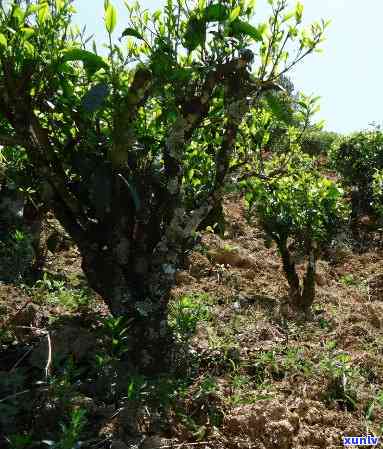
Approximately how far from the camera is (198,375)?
338cm

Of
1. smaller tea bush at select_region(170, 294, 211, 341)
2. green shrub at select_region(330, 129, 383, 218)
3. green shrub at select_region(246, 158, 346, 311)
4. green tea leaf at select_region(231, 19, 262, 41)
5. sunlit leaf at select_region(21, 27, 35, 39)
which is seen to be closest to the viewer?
sunlit leaf at select_region(21, 27, 35, 39)

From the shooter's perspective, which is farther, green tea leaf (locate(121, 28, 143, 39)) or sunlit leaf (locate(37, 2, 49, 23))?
green tea leaf (locate(121, 28, 143, 39))

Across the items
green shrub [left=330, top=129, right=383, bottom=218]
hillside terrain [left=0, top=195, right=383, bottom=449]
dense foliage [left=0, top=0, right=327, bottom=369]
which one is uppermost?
green shrub [left=330, top=129, right=383, bottom=218]

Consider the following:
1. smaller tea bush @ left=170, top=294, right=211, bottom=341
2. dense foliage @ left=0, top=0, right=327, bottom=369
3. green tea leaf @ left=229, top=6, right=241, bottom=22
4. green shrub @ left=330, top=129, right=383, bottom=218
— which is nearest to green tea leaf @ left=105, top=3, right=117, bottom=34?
dense foliage @ left=0, top=0, right=327, bottom=369

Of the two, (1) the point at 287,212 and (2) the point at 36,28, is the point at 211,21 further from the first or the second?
(1) the point at 287,212

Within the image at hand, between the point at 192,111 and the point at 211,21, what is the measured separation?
55cm

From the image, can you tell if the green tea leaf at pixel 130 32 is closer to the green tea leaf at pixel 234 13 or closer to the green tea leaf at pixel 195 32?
the green tea leaf at pixel 195 32

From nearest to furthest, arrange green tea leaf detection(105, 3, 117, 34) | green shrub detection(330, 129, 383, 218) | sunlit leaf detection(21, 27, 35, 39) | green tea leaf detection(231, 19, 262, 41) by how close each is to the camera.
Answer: sunlit leaf detection(21, 27, 35, 39)
green tea leaf detection(105, 3, 117, 34)
green tea leaf detection(231, 19, 262, 41)
green shrub detection(330, 129, 383, 218)

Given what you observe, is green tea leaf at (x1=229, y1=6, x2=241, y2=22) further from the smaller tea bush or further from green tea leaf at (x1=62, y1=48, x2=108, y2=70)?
the smaller tea bush

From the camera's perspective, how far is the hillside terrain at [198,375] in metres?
2.62

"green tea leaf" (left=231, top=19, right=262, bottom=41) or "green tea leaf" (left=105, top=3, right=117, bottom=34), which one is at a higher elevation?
"green tea leaf" (left=231, top=19, right=262, bottom=41)

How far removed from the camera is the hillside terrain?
2625 millimetres

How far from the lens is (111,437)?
2.52 m

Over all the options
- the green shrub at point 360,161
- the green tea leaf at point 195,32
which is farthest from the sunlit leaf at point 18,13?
the green shrub at point 360,161
